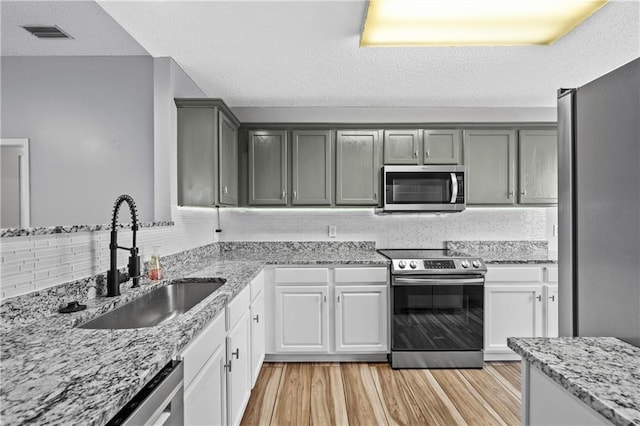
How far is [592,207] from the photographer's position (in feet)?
3.76

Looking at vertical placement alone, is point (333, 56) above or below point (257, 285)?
above

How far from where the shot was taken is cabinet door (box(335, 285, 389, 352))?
299 cm

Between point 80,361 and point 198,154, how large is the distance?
2.03 m

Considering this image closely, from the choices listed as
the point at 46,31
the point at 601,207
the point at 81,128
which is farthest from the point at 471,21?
the point at 81,128

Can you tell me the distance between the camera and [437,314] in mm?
2916

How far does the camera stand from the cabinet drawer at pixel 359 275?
2.99 m

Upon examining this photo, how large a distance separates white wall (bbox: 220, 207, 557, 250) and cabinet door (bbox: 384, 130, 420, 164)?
0.62 m

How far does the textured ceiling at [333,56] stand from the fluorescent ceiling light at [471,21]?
113 millimetres

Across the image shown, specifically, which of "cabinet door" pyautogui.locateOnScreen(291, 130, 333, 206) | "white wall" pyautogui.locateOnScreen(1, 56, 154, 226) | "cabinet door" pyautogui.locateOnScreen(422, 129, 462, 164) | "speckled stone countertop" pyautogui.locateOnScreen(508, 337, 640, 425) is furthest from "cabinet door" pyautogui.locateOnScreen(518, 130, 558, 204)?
"white wall" pyautogui.locateOnScreen(1, 56, 154, 226)

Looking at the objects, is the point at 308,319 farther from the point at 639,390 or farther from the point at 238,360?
the point at 639,390

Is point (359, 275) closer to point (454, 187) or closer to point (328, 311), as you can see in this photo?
point (328, 311)

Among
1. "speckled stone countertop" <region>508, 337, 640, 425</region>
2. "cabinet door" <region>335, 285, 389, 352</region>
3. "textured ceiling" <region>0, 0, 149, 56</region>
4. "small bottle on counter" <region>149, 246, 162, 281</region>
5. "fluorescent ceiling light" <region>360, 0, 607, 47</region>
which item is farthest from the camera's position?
"cabinet door" <region>335, 285, 389, 352</region>

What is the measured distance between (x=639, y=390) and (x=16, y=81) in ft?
12.7

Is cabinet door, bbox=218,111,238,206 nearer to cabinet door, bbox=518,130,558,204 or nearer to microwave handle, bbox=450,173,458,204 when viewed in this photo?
microwave handle, bbox=450,173,458,204
